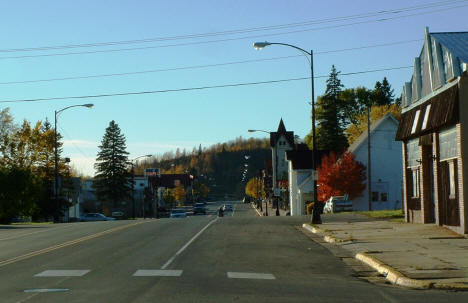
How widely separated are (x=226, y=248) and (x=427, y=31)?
12.6m

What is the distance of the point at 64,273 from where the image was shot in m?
16.6

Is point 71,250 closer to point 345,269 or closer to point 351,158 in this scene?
point 345,269

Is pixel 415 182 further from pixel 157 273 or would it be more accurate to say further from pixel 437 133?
pixel 157 273

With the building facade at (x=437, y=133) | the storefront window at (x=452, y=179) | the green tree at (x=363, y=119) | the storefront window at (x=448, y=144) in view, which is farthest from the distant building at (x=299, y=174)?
the storefront window at (x=452, y=179)

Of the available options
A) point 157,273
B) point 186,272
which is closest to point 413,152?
point 186,272

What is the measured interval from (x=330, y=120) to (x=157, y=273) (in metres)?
97.9

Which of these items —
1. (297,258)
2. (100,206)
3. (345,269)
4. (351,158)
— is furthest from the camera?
(100,206)

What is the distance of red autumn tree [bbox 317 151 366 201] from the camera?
70.2 m

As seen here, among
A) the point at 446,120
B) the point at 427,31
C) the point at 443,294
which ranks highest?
the point at 427,31

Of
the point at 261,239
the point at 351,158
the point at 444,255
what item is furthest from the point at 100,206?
the point at 444,255

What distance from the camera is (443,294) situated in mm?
13203

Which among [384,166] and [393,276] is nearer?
[393,276]

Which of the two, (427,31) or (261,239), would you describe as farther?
(427,31)

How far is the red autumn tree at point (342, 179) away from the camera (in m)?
70.2
